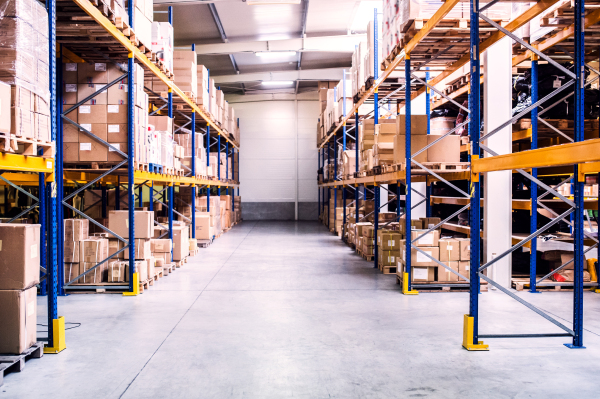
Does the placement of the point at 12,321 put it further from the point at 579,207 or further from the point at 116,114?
the point at 579,207

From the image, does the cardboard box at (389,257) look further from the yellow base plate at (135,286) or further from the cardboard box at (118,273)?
the cardboard box at (118,273)

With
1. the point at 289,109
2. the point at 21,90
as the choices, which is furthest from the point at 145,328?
the point at 289,109

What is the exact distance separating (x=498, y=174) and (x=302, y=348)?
12.8 feet

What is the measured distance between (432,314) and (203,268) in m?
4.69

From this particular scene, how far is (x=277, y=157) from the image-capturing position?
21875 mm

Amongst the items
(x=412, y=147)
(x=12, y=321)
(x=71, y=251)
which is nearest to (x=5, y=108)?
(x=12, y=321)

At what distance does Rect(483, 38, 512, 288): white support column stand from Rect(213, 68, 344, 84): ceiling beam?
42.2ft

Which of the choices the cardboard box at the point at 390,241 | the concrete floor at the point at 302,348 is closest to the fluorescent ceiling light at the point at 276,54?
the cardboard box at the point at 390,241

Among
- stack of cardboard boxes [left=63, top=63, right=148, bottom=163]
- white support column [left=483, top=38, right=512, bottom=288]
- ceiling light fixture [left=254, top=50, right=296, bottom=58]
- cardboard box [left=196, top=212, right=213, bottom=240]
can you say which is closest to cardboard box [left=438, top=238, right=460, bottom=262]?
white support column [left=483, top=38, right=512, bottom=288]

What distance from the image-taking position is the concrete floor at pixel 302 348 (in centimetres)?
334

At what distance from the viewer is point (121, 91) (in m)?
6.35

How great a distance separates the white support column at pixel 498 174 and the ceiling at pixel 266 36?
7524mm

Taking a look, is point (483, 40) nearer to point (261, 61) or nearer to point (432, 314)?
point (432, 314)

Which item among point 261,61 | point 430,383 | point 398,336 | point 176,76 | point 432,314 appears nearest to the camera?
point 430,383
